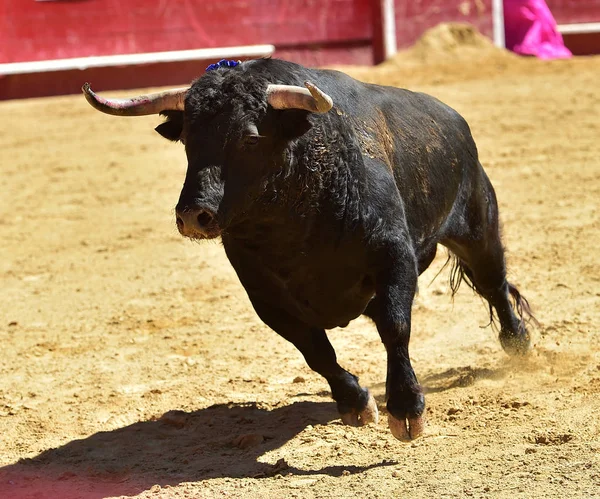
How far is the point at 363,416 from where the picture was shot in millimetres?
4027

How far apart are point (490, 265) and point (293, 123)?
5.62ft

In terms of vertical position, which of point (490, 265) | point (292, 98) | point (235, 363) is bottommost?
point (235, 363)

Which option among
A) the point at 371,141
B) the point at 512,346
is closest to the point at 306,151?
the point at 371,141

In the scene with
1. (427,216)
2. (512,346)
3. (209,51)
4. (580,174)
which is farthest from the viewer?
(209,51)

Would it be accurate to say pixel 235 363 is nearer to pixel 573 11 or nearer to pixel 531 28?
pixel 531 28

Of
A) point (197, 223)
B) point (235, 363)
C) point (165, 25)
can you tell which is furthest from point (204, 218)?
point (165, 25)

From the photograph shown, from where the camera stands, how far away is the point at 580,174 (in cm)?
798

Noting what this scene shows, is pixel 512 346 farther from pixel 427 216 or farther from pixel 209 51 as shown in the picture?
pixel 209 51

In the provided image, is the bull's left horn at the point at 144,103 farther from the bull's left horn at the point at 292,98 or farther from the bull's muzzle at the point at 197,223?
the bull's muzzle at the point at 197,223

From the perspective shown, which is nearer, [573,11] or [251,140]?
[251,140]

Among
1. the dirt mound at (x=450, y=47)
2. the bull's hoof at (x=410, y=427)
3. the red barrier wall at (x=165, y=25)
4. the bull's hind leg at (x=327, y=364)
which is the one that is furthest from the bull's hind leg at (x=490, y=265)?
the red barrier wall at (x=165, y=25)

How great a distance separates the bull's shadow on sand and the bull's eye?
1.10m

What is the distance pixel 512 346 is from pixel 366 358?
665 mm

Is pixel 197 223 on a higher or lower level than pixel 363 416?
higher
